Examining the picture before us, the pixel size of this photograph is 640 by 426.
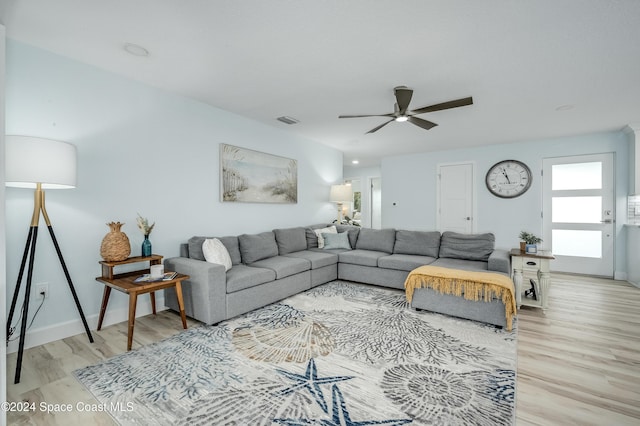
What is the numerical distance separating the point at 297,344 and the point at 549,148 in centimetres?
577

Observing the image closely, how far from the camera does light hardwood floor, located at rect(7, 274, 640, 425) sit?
166cm

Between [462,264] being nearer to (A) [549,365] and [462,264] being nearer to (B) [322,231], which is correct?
(A) [549,365]

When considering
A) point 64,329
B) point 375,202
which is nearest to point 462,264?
point 64,329

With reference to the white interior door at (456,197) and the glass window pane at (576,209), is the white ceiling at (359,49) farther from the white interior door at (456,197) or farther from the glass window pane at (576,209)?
the white interior door at (456,197)

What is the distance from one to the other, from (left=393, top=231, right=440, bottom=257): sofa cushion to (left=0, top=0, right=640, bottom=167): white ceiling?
1.83 meters

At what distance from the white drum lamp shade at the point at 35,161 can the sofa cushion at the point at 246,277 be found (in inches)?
62.4

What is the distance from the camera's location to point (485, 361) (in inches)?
87.0

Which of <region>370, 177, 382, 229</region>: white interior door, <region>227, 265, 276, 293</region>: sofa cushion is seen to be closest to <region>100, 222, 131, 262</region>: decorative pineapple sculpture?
<region>227, 265, 276, 293</region>: sofa cushion

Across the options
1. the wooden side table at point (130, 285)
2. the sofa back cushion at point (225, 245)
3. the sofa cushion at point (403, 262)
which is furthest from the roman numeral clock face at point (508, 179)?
the wooden side table at point (130, 285)

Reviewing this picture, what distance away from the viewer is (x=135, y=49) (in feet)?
8.02

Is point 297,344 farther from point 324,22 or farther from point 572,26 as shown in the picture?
point 572,26

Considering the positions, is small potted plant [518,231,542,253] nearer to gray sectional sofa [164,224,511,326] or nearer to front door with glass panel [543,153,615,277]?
gray sectional sofa [164,224,511,326]

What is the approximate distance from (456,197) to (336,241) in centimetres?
311

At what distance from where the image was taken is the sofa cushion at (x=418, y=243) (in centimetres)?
441
